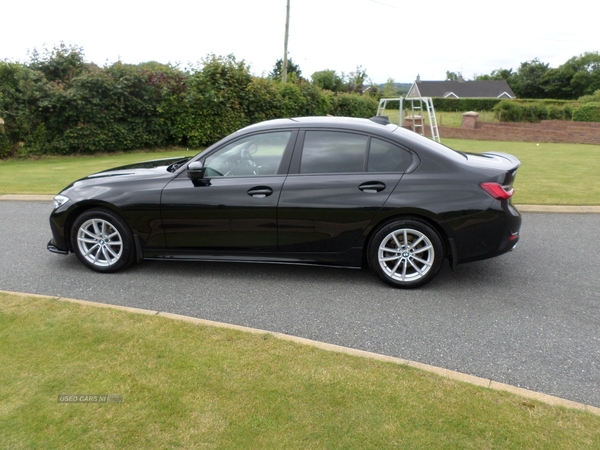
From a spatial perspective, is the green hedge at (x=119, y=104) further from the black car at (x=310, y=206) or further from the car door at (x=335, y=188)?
the car door at (x=335, y=188)

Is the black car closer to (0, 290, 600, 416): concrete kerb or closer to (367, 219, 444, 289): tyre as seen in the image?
(367, 219, 444, 289): tyre

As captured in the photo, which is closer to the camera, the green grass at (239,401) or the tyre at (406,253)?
the green grass at (239,401)

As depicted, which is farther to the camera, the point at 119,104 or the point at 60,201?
the point at 119,104

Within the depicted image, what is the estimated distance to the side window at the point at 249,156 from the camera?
16.2 ft

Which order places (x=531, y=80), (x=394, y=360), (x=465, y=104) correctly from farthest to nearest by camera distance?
(x=531, y=80), (x=465, y=104), (x=394, y=360)

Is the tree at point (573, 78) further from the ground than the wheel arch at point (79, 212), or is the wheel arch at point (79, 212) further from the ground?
the tree at point (573, 78)

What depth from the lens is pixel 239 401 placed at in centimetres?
279

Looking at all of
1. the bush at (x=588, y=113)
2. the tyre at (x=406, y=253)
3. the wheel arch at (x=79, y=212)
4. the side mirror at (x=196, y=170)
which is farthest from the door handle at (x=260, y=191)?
the bush at (x=588, y=113)

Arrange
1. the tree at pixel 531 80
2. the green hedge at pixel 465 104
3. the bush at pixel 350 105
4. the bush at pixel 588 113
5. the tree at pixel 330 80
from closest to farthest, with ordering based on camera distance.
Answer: the bush at pixel 350 105 → the bush at pixel 588 113 → the green hedge at pixel 465 104 → the tree at pixel 330 80 → the tree at pixel 531 80

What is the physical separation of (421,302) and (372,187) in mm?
1155

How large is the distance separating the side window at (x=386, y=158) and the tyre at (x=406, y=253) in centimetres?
53

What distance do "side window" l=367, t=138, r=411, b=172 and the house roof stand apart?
267 feet

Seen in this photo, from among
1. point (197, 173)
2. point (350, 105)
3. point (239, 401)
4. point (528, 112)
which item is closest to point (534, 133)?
point (528, 112)

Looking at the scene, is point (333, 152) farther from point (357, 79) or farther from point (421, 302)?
point (357, 79)
